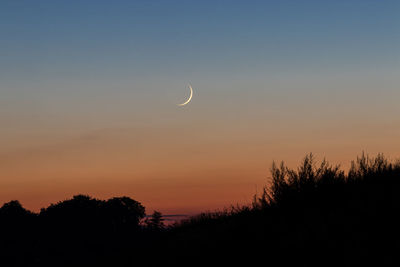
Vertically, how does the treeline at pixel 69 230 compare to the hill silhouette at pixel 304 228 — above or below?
above

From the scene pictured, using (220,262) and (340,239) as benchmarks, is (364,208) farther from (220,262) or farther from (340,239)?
(220,262)

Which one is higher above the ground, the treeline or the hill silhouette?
the treeline

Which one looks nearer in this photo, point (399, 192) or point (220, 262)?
point (220, 262)

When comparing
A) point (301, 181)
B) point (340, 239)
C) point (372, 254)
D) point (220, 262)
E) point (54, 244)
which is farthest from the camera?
point (54, 244)

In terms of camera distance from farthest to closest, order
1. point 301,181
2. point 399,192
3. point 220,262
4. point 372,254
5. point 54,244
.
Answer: point 54,244
point 301,181
point 399,192
point 220,262
point 372,254

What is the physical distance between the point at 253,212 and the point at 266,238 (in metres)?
4.20

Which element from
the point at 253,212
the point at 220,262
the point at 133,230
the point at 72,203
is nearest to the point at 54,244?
the point at 72,203

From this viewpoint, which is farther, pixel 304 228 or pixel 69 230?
pixel 69 230

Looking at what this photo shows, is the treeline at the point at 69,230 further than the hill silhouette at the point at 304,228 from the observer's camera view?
Yes

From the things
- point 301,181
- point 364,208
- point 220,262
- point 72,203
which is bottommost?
point 220,262

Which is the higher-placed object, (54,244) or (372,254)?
(54,244)

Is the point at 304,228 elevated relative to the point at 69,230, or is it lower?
lower

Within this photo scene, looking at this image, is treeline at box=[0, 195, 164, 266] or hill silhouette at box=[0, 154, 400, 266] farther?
treeline at box=[0, 195, 164, 266]

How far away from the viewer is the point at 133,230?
57062 mm
